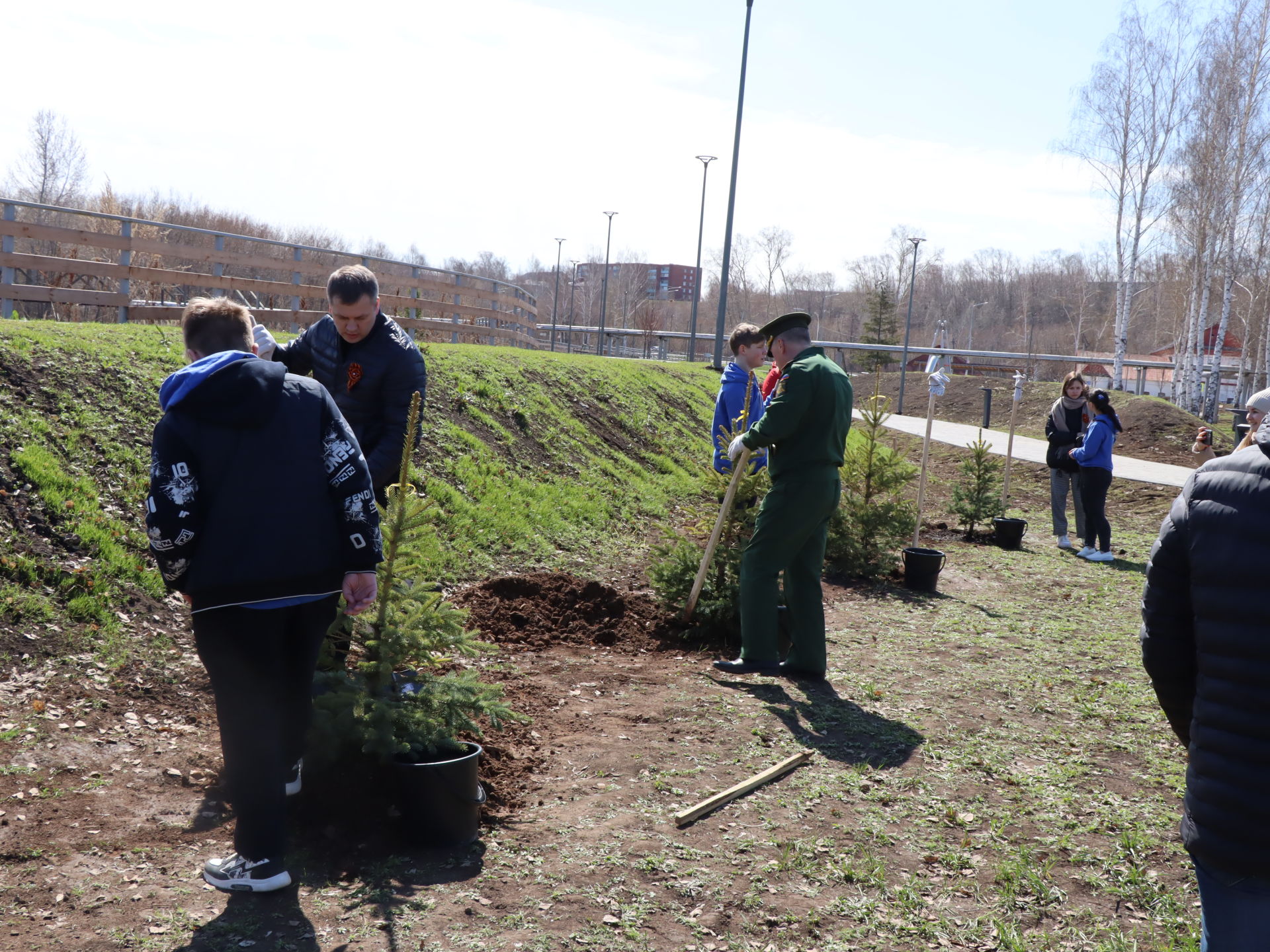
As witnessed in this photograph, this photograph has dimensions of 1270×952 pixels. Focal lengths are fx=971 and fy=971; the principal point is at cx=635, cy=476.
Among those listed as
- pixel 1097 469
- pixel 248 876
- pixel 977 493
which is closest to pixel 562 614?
pixel 248 876

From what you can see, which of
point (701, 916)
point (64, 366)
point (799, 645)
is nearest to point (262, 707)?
point (701, 916)

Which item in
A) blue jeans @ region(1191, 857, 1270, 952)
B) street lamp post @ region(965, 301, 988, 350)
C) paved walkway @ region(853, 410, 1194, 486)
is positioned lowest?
paved walkway @ region(853, 410, 1194, 486)

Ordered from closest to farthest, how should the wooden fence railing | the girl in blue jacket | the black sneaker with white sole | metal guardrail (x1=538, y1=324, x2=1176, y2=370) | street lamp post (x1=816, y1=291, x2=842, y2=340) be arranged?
the black sneaker with white sole < the girl in blue jacket < the wooden fence railing < metal guardrail (x1=538, y1=324, x2=1176, y2=370) < street lamp post (x1=816, y1=291, x2=842, y2=340)

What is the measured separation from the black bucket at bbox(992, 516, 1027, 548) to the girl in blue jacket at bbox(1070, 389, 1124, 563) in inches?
29.3

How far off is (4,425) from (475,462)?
4.52m

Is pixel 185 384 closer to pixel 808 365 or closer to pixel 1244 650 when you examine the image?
pixel 1244 650

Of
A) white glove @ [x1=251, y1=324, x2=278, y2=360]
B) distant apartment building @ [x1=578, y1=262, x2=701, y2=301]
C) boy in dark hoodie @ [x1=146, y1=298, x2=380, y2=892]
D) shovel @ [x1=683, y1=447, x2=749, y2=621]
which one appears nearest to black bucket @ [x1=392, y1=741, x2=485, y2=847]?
boy in dark hoodie @ [x1=146, y1=298, x2=380, y2=892]

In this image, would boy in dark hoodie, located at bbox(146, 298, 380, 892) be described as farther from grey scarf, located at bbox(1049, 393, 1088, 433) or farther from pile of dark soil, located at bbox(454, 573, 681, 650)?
grey scarf, located at bbox(1049, 393, 1088, 433)

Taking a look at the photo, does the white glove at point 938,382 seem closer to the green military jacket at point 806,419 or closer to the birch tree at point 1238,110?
the green military jacket at point 806,419

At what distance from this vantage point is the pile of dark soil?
6.59m

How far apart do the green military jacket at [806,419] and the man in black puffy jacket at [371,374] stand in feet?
6.92

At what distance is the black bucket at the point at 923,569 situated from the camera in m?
8.92

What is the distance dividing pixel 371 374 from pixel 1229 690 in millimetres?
3388

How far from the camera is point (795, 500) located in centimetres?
559
